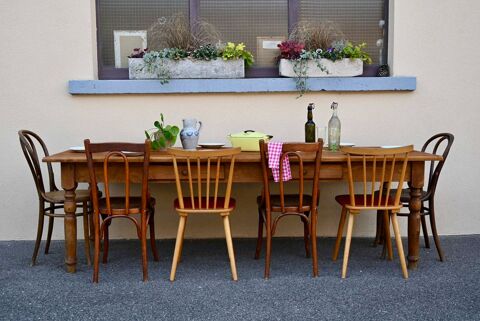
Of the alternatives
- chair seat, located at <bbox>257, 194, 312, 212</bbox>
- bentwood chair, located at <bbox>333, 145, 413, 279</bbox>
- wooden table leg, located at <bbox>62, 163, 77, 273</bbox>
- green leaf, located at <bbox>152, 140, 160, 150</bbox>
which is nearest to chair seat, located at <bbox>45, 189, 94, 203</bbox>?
wooden table leg, located at <bbox>62, 163, 77, 273</bbox>

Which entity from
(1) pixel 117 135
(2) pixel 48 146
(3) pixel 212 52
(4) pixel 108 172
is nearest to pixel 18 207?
(2) pixel 48 146

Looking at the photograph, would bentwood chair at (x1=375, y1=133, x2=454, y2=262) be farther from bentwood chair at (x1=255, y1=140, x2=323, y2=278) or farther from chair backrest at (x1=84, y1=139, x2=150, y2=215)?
chair backrest at (x1=84, y1=139, x2=150, y2=215)

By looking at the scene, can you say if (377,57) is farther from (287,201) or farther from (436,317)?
(436,317)

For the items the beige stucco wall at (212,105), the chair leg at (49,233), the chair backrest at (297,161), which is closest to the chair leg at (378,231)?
the beige stucco wall at (212,105)

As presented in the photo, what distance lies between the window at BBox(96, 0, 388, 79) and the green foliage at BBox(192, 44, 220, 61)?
28cm

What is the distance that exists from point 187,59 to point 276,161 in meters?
1.35

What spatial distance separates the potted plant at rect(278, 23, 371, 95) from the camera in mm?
4148

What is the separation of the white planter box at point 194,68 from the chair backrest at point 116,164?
3.34 ft

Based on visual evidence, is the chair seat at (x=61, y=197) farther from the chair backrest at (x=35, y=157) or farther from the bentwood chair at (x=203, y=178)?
the bentwood chair at (x=203, y=178)

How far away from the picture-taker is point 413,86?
4.19 m

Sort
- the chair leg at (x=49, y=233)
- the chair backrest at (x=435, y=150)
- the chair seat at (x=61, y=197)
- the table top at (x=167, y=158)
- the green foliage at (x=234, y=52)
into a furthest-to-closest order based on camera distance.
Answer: the green foliage at (x=234, y=52) < the chair leg at (x=49, y=233) < the chair backrest at (x=435, y=150) < the chair seat at (x=61, y=197) < the table top at (x=167, y=158)

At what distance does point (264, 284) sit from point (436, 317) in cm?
95

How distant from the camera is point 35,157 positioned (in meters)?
3.55

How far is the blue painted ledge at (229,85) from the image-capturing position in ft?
13.5
